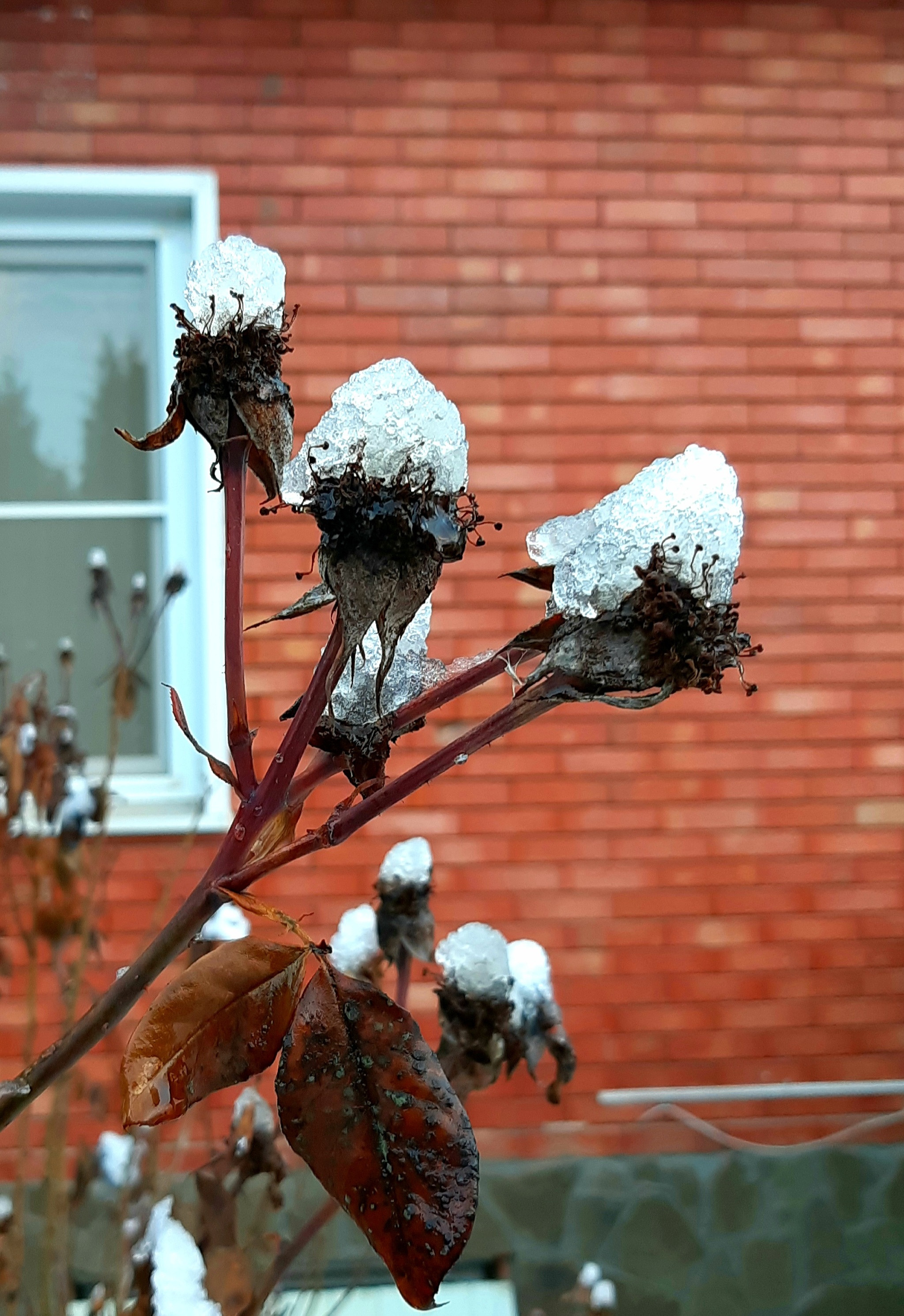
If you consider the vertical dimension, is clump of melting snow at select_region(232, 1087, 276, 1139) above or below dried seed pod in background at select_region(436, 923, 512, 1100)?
below

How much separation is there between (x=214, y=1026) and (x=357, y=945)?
25.3 inches

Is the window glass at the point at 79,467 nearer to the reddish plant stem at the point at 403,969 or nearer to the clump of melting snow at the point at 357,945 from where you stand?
the clump of melting snow at the point at 357,945

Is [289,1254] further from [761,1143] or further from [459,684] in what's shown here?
[761,1143]

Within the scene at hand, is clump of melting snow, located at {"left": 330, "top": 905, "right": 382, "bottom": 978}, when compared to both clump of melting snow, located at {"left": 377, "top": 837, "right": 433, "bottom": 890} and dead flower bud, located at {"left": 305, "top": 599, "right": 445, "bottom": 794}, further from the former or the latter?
dead flower bud, located at {"left": 305, "top": 599, "right": 445, "bottom": 794}

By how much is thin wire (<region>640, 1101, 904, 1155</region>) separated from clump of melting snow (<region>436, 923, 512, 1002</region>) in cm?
213

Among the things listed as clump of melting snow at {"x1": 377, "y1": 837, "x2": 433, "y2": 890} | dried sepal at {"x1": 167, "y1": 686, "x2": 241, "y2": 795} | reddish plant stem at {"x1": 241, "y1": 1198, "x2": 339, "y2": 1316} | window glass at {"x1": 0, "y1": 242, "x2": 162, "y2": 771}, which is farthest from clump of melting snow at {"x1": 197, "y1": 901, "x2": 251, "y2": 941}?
window glass at {"x1": 0, "y1": 242, "x2": 162, "y2": 771}

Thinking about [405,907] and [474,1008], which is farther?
[405,907]

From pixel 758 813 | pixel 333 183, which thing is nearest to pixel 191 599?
pixel 333 183

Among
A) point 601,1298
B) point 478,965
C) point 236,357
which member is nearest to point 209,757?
point 236,357

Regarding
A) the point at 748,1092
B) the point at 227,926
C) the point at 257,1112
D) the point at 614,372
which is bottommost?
the point at 748,1092

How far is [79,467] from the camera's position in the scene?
2713 millimetres

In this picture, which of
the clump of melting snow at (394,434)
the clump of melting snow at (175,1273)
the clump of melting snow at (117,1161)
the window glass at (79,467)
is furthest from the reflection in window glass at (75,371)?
the clump of melting snow at (394,434)

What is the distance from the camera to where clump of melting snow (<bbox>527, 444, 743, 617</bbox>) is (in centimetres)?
35

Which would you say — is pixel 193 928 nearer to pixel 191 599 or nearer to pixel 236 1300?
pixel 236 1300
